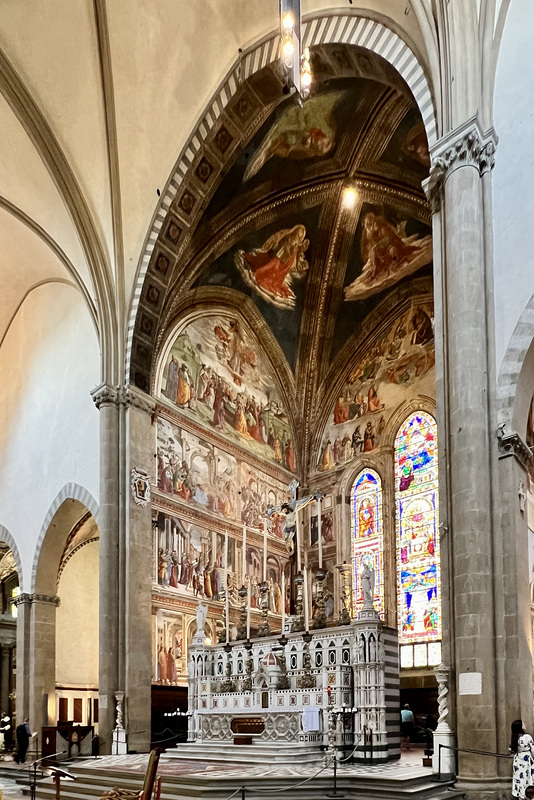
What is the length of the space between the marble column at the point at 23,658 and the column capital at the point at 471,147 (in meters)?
14.0

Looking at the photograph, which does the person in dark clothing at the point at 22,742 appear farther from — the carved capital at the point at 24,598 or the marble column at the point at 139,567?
the marble column at the point at 139,567

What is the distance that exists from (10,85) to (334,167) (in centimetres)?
720

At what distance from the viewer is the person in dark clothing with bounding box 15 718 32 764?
17.8 metres

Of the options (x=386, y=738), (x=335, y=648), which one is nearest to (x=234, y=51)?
(x=335, y=648)

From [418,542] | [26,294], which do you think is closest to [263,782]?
[418,542]

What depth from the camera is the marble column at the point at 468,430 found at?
9492 mm

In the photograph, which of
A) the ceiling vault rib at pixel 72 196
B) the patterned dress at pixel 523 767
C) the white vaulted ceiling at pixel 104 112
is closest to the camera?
the patterned dress at pixel 523 767

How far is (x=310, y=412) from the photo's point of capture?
2395 centimetres

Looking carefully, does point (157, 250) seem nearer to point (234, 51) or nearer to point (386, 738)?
point (234, 51)

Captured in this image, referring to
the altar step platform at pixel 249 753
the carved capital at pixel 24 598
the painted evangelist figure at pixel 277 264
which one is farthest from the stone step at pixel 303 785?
the painted evangelist figure at pixel 277 264

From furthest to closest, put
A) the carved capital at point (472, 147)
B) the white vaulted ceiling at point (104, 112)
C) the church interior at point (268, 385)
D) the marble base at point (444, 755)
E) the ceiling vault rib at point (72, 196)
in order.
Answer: the ceiling vault rib at point (72, 196), the white vaulted ceiling at point (104, 112), the carved capital at point (472, 147), the church interior at point (268, 385), the marble base at point (444, 755)

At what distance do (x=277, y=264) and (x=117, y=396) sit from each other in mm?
6206

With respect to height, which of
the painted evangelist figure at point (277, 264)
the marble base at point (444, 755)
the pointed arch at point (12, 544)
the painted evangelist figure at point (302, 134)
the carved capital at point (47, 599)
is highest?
the painted evangelist figure at point (302, 134)

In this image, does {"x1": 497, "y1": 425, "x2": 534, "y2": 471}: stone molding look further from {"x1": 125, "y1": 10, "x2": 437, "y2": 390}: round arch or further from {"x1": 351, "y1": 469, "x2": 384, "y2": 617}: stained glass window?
{"x1": 351, "y1": 469, "x2": 384, "y2": 617}: stained glass window
